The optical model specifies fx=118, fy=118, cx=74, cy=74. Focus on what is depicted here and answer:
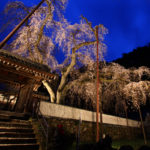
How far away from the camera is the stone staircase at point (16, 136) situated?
18.5 feet

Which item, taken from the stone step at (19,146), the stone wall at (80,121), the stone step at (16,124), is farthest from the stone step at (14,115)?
the stone step at (19,146)

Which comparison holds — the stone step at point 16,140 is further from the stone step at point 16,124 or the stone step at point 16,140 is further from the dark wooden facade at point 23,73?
the dark wooden facade at point 23,73

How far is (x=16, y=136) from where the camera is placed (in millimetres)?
6238

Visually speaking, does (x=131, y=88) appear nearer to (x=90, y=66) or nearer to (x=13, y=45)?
(x=90, y=66)

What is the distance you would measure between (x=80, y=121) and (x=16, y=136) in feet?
13.7

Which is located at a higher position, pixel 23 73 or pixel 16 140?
pixel 23 73

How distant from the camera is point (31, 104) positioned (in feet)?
29.8

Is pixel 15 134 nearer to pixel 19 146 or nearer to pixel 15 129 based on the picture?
pixel 15 129

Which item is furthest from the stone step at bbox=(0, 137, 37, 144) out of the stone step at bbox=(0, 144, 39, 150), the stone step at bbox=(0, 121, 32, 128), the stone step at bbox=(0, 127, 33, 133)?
the stone step at bbox=(0, 121, 32, 128)

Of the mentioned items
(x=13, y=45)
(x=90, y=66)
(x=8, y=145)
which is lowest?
(x=8, y=145)

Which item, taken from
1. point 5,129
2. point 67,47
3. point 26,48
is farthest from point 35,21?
point 5,129

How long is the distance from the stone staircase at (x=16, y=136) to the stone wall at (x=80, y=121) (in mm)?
1809

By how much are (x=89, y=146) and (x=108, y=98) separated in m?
9.04

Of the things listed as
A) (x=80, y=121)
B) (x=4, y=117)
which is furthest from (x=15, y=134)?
(x=80, y=121)
